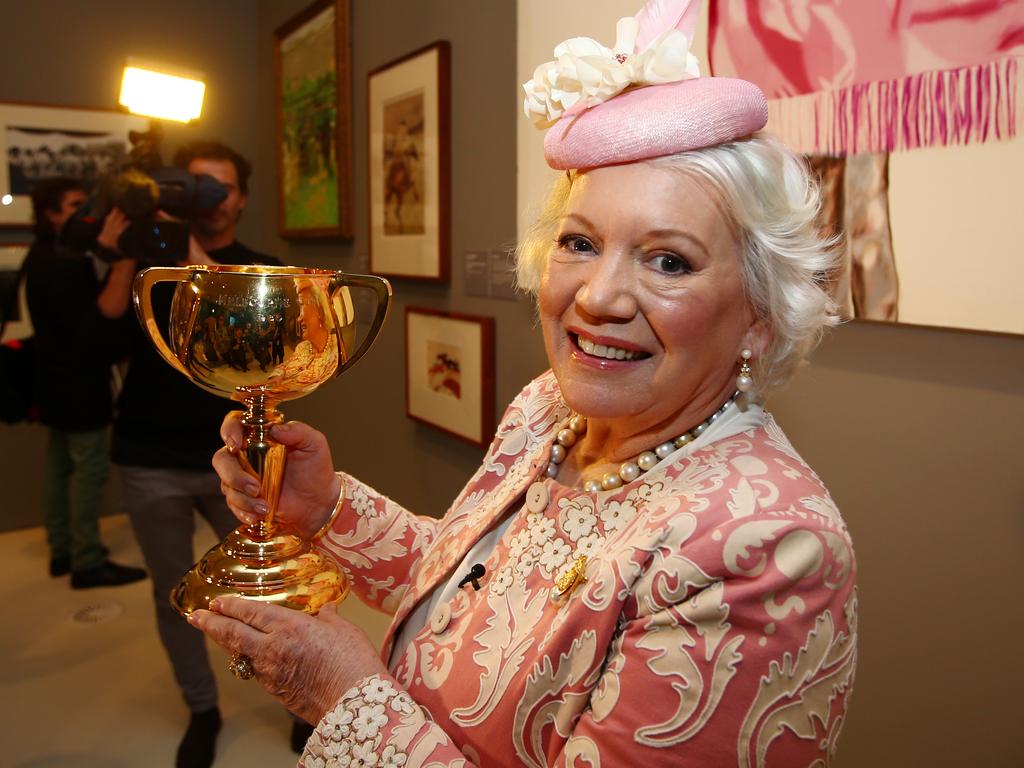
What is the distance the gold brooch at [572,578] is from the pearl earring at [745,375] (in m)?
0.27

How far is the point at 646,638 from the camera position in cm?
78

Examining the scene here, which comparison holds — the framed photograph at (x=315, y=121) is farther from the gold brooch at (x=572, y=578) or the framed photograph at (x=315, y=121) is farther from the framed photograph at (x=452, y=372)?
the gold brooch at (x=572, y=578)

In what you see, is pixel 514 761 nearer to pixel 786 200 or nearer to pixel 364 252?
pixel 786 200

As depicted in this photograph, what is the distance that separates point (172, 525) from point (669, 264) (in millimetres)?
1718

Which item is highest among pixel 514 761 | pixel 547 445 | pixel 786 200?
pixel 786 200

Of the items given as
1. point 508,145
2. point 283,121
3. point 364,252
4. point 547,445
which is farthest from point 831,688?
point 283,121

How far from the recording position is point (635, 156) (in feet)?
2.94

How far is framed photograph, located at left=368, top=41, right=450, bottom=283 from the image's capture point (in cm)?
256

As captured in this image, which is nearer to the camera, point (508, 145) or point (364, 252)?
point (508, 145)

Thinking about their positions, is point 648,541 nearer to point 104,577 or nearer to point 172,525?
point 172,525

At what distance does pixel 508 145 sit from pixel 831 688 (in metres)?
1.82

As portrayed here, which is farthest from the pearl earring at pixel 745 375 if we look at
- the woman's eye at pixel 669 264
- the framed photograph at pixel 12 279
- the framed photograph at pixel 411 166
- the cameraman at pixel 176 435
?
the framed photograph at pixel 12 279

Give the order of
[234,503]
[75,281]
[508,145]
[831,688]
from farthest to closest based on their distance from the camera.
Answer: [75,281]
[508,145]
[234,503]
[831,688]

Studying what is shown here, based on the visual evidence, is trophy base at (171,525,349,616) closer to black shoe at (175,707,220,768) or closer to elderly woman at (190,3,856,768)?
elderly woman at (190,3,856,768)
